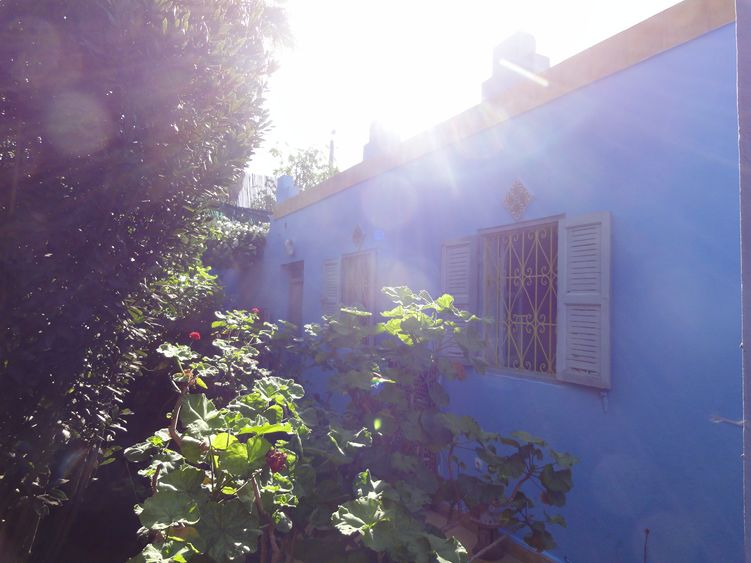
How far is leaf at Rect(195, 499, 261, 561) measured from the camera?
1343 millimetres

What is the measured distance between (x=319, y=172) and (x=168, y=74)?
22.1 metres

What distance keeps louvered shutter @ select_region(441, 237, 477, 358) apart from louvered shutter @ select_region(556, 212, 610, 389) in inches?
33.6

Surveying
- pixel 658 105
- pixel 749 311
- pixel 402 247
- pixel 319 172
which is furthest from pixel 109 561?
pixel 319 172

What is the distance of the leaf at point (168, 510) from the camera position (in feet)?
4.34

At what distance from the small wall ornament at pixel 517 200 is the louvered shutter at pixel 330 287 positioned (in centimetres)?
298

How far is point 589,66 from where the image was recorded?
3420mm

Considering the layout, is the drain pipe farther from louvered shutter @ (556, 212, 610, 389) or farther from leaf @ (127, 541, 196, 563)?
louvered shutter @ (556, 212, 610, 389)

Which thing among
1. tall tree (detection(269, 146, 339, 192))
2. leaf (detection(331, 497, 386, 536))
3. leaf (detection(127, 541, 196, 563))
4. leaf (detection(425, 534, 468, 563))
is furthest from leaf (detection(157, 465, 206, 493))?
tall tree (detection(269, 146, 339, 192))

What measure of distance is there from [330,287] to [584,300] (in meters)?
3.89

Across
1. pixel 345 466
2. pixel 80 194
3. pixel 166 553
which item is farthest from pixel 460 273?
pixel 166 553

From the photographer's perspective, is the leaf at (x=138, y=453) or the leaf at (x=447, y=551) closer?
the leaf at (x=447, y=551)

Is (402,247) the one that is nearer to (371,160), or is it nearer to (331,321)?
(371,160)

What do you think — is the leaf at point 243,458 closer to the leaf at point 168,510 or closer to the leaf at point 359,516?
the leaf at point 168,510

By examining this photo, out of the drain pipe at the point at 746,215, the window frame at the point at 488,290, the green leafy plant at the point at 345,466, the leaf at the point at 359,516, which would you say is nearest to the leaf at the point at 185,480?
the green leafy plant at the point at 345,466
